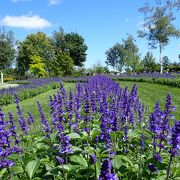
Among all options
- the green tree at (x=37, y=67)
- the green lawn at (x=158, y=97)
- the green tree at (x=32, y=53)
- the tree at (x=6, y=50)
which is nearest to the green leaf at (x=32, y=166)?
the green lawn at (x=158, y=97)

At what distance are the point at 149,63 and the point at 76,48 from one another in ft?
84.6

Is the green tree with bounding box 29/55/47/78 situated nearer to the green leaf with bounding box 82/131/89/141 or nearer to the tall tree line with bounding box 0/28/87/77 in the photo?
the tall tree line with bounding box 0/28/87/77

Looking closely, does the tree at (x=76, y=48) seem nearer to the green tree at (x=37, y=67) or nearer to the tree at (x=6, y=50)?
the green tree at (x=37, y=67)

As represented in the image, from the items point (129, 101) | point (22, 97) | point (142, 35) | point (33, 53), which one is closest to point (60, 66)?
point (33, 53)

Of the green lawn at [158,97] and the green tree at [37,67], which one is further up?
the green tree at [37,67]

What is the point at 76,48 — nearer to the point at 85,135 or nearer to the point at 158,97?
the point at 158,97

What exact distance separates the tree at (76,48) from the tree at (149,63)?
66.2 feet

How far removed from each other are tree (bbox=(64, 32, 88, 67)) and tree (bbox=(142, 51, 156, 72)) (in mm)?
20169

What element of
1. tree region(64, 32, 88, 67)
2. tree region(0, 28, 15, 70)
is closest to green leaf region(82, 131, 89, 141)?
tree region(0, 28, 15, 70)

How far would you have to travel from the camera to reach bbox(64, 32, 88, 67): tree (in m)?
78.6

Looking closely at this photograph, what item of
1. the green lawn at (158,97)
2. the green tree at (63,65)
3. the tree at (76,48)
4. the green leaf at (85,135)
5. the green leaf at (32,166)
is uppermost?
the tree at (76,48)

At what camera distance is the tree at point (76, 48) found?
7856cm

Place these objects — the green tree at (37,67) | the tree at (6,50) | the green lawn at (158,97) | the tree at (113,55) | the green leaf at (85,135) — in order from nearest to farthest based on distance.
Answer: the green leaf at (85,135) → the green lawn at (158,97) → the tree at (6,50) → the green tree at (37,67) → the tree at (113,55)

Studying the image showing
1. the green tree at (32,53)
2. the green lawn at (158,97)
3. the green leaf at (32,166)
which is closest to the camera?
the green leaf at (32,166)
